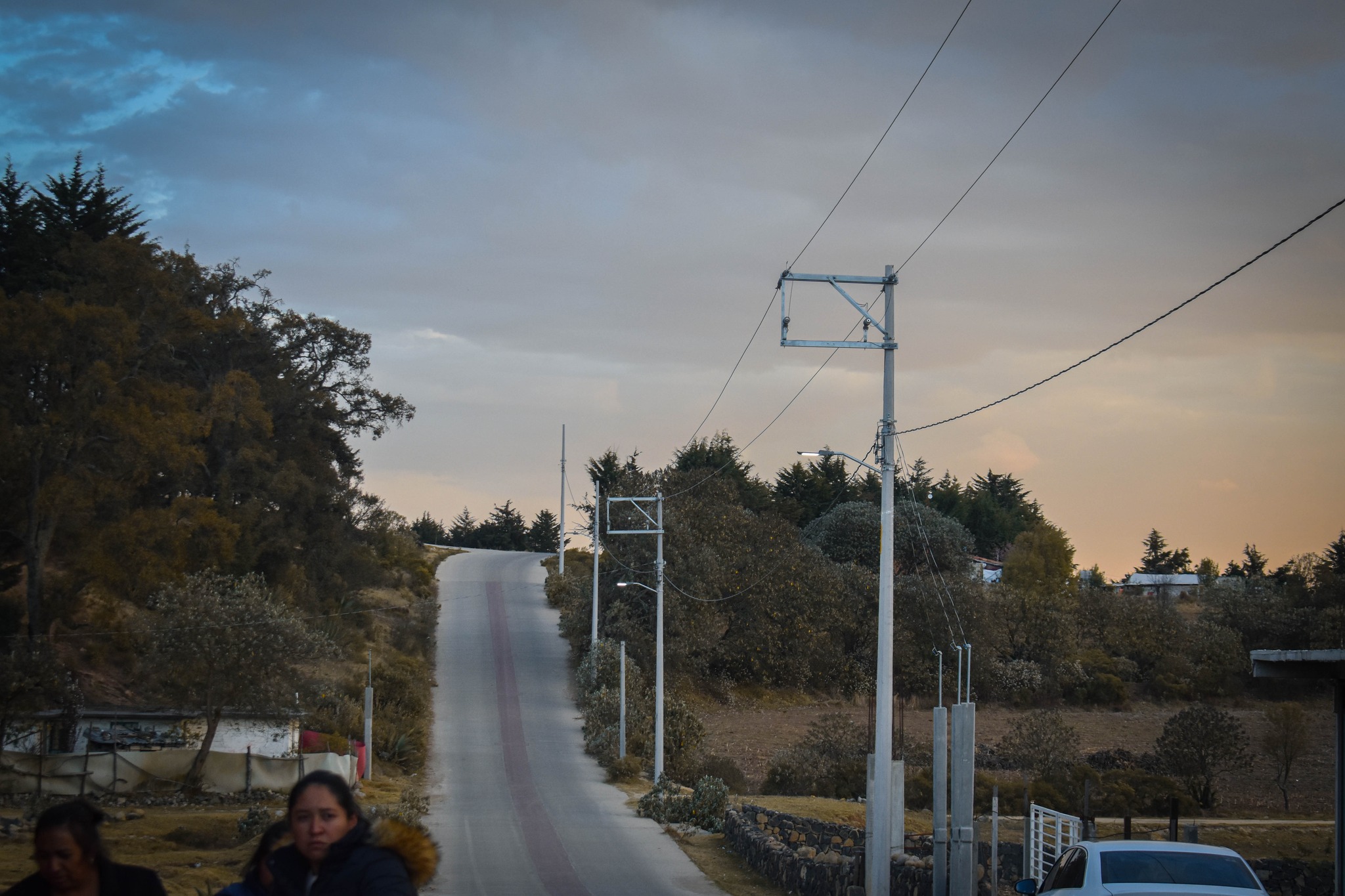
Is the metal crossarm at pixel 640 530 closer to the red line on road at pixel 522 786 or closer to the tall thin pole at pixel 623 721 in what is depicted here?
the tall thin pole at pixel 623 721

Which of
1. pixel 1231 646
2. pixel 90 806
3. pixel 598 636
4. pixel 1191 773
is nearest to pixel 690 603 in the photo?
pixel 598 636

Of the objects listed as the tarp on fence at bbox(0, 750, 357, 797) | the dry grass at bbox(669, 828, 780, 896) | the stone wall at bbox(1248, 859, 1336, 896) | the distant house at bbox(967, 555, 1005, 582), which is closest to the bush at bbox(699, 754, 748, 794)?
the dry grass at bbox(669, 828, 780, 896)

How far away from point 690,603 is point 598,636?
4.37 meters

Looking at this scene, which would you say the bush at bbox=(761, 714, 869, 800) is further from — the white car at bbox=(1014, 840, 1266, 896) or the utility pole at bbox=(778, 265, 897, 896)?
the white car at bbox=(1014, 840, 1266, 896)

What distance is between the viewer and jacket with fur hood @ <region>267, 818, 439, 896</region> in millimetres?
4109

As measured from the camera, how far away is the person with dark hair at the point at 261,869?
14.6ft

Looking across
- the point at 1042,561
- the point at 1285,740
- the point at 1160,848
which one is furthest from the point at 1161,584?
the point at 1160,848

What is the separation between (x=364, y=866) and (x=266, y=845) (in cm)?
66

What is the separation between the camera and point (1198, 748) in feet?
116

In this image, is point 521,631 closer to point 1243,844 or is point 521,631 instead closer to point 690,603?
point 690,603

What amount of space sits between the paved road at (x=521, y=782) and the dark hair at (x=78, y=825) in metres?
16.2

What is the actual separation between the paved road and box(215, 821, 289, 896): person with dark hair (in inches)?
639

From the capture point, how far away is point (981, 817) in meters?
29.0

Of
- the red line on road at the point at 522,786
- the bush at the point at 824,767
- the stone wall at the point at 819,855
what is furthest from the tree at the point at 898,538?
the stone wall at the point at 819,855
